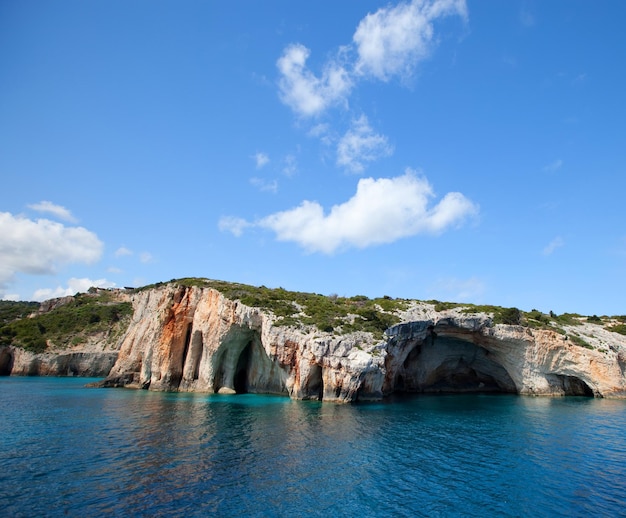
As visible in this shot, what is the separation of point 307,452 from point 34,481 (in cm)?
1410

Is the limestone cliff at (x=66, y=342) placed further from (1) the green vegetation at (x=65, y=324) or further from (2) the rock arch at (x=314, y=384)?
(2) the rock arch at (x=314, y=384)

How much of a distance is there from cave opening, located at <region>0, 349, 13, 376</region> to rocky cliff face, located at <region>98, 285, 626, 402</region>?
131 ft

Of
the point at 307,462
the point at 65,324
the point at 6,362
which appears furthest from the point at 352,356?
the point at 65,324

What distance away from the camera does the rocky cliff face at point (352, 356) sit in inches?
1761

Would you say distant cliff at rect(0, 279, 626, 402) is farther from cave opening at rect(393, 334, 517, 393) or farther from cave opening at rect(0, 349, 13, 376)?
cave opening at rect(0, 349, 13, 376)

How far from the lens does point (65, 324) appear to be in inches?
3878

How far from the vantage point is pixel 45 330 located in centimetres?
9438

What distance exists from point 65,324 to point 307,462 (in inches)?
3949

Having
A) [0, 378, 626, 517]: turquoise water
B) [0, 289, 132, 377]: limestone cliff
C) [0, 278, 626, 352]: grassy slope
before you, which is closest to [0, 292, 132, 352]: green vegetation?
[0, 289, 132, 377]: limestone cliff

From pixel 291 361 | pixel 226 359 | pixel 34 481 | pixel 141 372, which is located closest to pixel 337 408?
pixel 291 361

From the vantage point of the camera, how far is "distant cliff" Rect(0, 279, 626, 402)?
45.3 meters

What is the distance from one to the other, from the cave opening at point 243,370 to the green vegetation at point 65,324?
5713 cm

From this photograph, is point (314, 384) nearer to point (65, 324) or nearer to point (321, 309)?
point (321, 309)

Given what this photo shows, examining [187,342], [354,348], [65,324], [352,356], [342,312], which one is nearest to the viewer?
[352,356]
